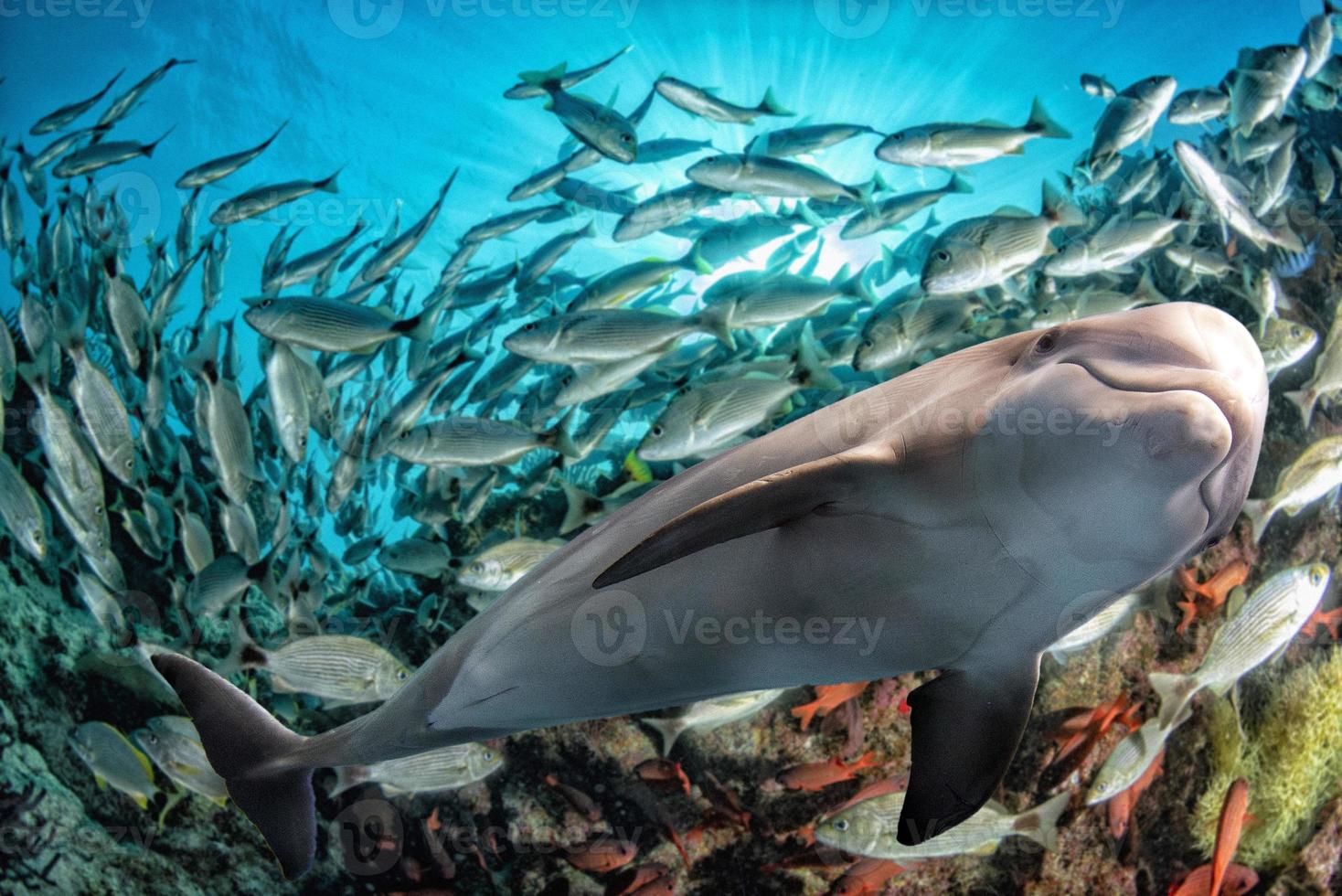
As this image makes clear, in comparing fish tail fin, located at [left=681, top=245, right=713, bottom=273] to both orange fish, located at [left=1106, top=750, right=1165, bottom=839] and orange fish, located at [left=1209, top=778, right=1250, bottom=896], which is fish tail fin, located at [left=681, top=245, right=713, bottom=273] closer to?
orange fish, located at [left=1106, top=750, right=1165, bottom=839]

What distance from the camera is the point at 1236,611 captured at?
4.04 metres

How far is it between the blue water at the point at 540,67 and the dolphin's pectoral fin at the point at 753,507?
9.73m

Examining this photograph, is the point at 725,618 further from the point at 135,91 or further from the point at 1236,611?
the point at 135,91

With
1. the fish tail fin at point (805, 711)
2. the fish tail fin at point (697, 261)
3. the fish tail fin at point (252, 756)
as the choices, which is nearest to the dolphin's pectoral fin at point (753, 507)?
the fish tail fin at point (252, 756)

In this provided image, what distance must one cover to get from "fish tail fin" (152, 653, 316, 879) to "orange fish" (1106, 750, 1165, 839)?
482cm

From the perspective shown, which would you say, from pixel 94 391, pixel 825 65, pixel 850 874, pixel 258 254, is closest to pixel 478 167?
pixel 825 65

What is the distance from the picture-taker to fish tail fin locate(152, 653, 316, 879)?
84.0 inches

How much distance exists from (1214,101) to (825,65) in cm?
793

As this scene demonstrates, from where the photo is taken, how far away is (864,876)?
379 centimetres

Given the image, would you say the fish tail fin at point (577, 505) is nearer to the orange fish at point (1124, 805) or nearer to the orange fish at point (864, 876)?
the orange fish at point (864, 876)

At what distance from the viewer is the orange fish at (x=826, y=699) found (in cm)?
425

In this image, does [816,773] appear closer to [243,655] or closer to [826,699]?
[826,699]

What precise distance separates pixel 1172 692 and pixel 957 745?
10.9 ft

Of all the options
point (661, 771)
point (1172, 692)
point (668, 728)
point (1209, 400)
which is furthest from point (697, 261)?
point (1209, 400)
